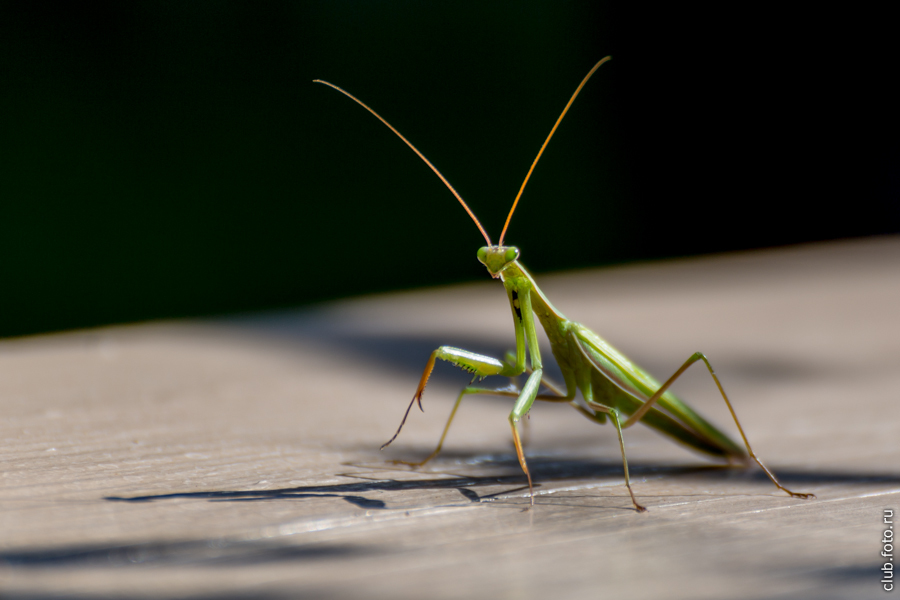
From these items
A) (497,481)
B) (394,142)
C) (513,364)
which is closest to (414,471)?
(497,481)

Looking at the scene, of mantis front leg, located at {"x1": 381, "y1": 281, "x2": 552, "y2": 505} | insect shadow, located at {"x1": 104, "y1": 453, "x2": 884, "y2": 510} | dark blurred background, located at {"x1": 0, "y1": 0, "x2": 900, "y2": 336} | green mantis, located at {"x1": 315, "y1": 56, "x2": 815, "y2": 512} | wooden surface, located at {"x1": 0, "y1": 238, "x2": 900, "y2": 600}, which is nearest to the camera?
wooden surface, located at {"x1": 0, "y1": 238, "x2": 900, "y2": 600}

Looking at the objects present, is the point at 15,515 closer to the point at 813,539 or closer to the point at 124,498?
the point at 124,498

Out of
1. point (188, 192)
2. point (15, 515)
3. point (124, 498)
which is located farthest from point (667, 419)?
point (188, 192)

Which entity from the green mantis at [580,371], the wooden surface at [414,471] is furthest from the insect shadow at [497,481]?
the green mantis at [580,371]

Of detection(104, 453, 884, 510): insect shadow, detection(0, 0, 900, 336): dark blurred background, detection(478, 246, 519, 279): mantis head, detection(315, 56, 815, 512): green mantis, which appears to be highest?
detection(0, 0, 900, 336): dark blurred background

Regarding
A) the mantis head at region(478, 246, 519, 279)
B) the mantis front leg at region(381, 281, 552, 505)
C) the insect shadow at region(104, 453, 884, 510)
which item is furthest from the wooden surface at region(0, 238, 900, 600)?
A: the mantis head at region(478, 246, 519, 279)

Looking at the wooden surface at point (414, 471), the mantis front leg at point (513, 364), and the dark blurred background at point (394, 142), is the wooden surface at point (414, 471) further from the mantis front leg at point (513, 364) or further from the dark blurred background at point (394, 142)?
the dark blurred background at point (394, 142)

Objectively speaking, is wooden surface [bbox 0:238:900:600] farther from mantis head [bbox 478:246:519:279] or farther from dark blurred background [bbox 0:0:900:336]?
dark blurred background [bbox 0:0:900:336]
